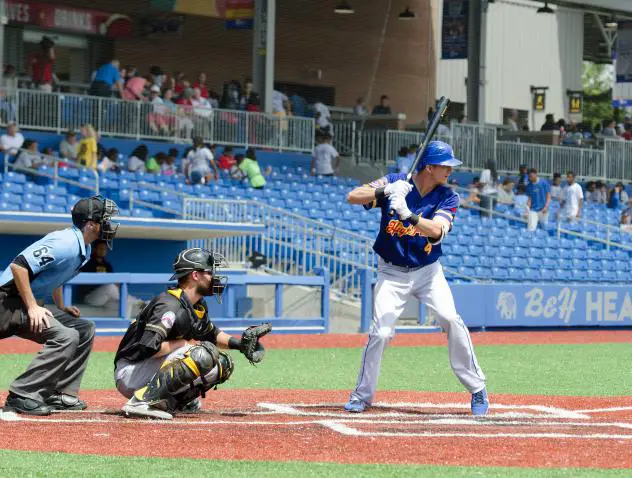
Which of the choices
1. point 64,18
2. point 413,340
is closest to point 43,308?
point 413,340

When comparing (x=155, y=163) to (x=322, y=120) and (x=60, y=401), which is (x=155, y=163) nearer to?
(x=322, y=120)

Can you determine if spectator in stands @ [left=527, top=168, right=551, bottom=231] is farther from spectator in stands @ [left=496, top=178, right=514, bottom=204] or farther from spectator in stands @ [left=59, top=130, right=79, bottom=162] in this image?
spectator in stands @ [left=59, top=130, right=79, bottom=162]

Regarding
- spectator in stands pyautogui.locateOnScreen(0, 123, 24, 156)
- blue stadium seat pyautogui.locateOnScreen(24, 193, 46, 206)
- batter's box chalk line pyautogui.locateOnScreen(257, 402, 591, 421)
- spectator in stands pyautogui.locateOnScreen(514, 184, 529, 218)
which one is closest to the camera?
batter's box chalk line pyautogui.locateOnScreen(257, 402, 591, 421)

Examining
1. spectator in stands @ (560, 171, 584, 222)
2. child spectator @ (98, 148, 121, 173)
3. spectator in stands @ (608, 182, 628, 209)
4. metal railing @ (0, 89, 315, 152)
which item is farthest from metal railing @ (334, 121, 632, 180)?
child spectator @ (98, 148, 121, 173)

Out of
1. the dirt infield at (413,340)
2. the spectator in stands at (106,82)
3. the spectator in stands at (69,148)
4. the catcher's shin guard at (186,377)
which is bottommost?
the dirt infield at (413,340)

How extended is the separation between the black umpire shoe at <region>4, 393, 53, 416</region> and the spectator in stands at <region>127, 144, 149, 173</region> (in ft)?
53.0

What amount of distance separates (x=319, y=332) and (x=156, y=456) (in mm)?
13155

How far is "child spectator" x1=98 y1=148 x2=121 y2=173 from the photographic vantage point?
23.7 m

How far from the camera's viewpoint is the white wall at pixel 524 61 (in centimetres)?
4225

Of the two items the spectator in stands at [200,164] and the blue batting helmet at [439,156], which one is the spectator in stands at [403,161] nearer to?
the spectator in stands at [200,164]

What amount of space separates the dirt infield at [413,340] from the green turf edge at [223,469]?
929 cm

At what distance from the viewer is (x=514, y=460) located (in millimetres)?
6414

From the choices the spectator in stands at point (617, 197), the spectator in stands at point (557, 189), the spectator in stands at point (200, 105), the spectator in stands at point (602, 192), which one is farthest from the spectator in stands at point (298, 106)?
the spectator in stands at point (617, 197)

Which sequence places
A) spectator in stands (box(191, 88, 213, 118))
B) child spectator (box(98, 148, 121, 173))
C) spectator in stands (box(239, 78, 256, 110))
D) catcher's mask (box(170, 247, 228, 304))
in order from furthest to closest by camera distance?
spectator in stands (box(239, 78, 256, 110)) < spectator in stands (box(191, 88, 213, 118)) < child spectator (box(98, 148, 121, 173)) < catcher's mask (box(170, 247, 228, 304))
